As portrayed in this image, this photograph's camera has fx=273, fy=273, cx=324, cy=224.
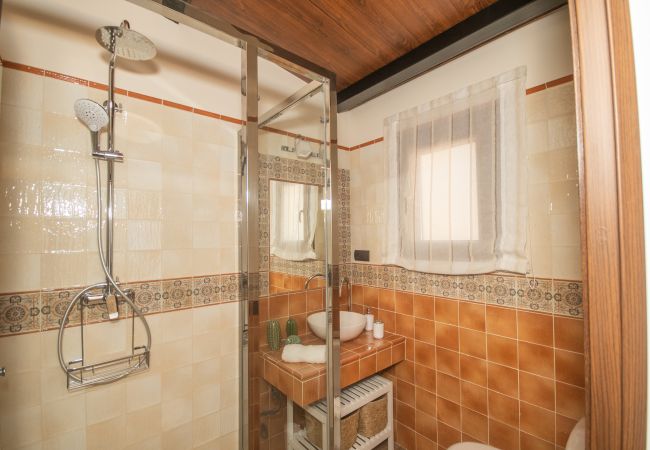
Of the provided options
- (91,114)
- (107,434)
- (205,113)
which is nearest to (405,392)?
(107,434)

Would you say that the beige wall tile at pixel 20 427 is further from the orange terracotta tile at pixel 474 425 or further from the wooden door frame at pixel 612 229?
the orange terracotta tile at pixel 474 425

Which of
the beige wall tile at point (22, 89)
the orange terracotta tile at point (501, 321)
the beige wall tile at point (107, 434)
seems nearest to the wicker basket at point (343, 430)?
the beige wall tile at point (107, 434)

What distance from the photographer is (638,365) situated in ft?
1.45

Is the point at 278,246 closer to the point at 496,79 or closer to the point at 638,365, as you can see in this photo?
the point at 638,365

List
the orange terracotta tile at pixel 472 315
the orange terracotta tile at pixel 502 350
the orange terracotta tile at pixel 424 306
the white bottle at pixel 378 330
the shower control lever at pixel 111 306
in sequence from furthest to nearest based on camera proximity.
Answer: the white bottle at pixel 378 330 → the orange terracotta tile at pixel 424 306 → the orange terracotta tile at pixel 472 315 → the orange terracotta tile at pixel 502 350 → the shower control lever at pixel 111 306

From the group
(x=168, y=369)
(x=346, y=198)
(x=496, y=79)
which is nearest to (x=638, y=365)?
(x=496, y=79)

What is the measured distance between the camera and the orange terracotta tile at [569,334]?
1.17m

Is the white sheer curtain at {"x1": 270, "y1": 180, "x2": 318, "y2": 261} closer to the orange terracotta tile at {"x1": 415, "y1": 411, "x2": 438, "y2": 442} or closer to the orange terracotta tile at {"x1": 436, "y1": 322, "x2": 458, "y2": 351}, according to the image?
the orange terracotta tile at {"x1": 436, "y1": 322, "x2": 458, "y2": 351}

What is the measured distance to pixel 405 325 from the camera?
181cm

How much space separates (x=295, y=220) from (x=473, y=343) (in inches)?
46.1

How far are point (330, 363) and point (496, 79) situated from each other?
1662 mm

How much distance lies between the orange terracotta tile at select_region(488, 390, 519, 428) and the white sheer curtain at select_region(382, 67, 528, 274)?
636 millimetres

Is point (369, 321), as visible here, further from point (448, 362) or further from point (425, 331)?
point (448, 362)

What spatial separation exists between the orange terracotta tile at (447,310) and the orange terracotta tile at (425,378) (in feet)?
1.09
